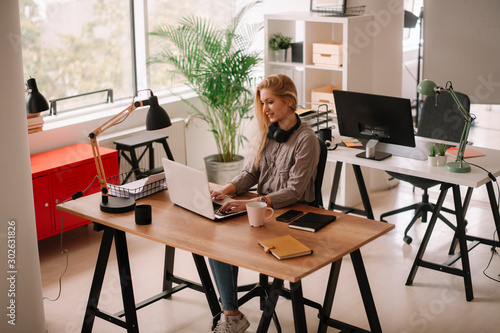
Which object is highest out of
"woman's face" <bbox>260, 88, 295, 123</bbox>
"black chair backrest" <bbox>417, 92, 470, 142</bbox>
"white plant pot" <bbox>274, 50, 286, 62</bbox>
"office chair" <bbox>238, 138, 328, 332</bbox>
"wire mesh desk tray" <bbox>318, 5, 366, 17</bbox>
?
"wire mesh desk tray" <bbox>318, 5, 366, 17</bbox>

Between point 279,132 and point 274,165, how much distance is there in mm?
200

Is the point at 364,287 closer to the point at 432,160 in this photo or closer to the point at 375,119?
the point at 432,160

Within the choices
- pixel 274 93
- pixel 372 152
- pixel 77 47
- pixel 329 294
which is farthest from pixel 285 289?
pixel 77 47

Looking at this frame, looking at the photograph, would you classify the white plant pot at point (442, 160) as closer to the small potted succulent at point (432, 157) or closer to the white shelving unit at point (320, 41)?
the small potted succulent at point (432, 157)

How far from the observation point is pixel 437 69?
5594mm

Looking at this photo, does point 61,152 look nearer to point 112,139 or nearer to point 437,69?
point 112,139

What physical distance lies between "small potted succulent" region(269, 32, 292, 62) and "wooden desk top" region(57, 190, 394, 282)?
8.53 ft

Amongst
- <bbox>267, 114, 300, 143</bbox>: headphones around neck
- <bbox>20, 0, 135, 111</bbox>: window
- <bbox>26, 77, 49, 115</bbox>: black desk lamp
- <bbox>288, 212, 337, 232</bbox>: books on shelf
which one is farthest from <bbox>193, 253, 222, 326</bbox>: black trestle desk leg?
<bbox>20, 0, 135, 111</bbox>: window

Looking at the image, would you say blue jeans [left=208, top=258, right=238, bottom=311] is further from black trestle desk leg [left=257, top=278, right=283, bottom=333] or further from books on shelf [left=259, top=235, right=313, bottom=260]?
books on shelf [left=259, top=235, right=313, bottom=260]

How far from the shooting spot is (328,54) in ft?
17.4

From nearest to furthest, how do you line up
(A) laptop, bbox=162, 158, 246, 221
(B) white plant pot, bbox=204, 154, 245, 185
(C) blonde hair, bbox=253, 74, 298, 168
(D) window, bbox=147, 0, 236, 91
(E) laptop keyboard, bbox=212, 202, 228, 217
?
1. (A) laptop, bbox=162, 158, 246, 221
2. (E) laptop keyboard, bbox=212, 202, 228, 217
3. (C) blonde hair, bbox=253, 74, 298, 168
4. (B) white plant pot, bbox=204, 154, 245, 185
5. (D) window, bbox=147, 0, 236, 91

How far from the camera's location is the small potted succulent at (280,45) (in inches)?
221

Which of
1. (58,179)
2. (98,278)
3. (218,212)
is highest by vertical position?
(218,212)

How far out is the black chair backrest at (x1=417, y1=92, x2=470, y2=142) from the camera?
469cm
